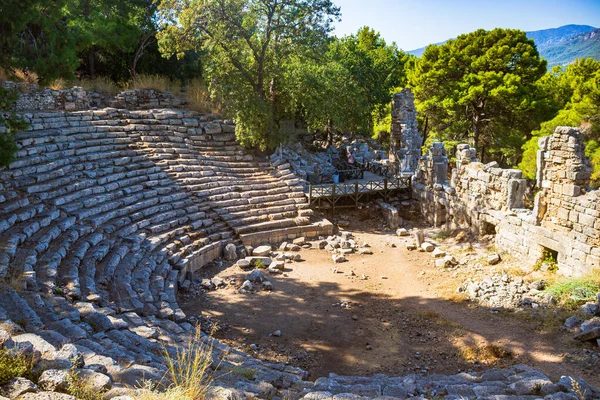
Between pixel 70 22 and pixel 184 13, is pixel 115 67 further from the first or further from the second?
pixel 184 13

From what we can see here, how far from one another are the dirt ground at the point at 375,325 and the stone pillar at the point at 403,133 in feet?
29.5

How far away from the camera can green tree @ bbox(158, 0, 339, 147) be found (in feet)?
62.0

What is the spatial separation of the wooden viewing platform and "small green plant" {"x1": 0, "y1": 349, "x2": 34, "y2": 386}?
46.1 ft

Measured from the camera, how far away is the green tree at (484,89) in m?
24.8

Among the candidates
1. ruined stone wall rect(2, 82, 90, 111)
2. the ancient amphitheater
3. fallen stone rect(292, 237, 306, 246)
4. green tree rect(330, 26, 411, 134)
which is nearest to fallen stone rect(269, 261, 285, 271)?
the ancient amphitheater

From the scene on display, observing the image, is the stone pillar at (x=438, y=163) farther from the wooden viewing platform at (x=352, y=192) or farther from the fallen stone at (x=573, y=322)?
the fallen stone at (x=573, y=322)

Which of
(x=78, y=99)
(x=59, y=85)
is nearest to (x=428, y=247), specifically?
(x=78, y=99)

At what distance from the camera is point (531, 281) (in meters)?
12.8

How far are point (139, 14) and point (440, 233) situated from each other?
18.5m

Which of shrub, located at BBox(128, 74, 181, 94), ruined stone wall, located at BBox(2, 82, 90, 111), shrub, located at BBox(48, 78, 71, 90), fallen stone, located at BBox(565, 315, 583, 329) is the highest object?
shrub, located at BBox(128, 74, 181, 94)

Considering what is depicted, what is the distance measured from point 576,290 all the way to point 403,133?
13.2 metres

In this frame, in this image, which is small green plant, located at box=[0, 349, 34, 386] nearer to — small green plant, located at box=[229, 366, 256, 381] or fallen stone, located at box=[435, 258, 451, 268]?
small green plant, located at box=[229, 366, 256, 381]

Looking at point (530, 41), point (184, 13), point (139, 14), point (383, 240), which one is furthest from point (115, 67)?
point (530, 41)

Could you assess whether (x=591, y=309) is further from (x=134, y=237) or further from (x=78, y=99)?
(x=78, y=99)
